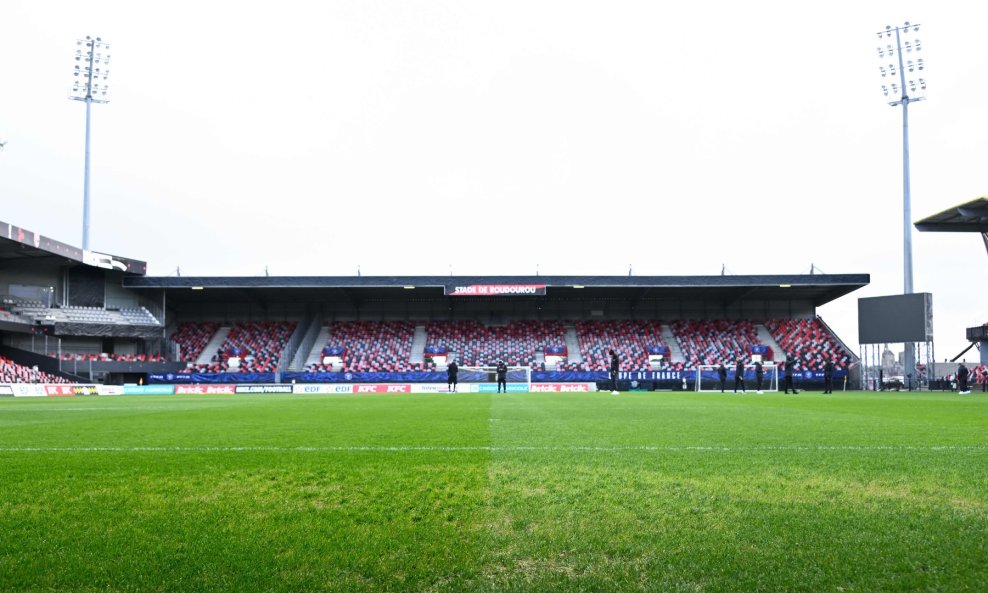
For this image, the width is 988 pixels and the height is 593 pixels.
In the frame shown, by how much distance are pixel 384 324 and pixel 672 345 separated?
21.9 metres

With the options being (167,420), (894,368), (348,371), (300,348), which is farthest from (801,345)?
(167,420)

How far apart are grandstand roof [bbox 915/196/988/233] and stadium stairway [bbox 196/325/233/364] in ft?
158

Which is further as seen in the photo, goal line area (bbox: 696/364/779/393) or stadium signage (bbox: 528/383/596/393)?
goal line area (bbox: 696/364/779/393)

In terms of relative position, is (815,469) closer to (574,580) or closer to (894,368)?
(574,580)

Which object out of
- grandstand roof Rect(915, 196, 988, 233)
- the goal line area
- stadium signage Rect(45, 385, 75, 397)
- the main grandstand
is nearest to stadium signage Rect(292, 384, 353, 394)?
the main grandstand

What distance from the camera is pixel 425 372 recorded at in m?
45.6

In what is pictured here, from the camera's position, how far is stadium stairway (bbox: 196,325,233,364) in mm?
50906

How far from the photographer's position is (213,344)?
52.6 metres

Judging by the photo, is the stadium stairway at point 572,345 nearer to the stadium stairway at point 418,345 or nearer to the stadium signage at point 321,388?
the stadium stairway at point 418,345

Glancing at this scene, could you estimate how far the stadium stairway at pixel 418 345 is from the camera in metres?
50.8

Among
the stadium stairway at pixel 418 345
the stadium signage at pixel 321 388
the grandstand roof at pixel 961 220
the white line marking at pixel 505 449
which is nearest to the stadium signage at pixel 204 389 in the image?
the stadium signage at pixel 321 388

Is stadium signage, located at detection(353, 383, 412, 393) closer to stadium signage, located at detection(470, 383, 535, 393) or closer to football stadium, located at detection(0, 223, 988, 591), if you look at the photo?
stadium signage, located at detection(470, 383, 535, 393)

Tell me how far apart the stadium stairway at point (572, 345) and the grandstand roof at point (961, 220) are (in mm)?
23167

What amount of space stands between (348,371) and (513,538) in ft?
147
